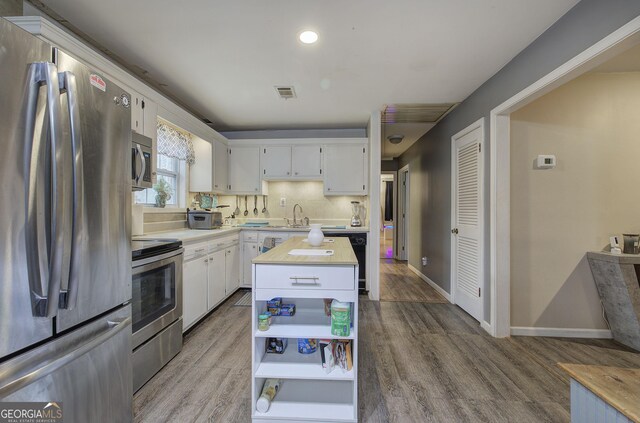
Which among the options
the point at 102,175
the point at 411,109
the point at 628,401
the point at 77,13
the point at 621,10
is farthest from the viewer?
the point at 411,109

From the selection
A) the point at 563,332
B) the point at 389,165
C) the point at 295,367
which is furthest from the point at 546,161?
the point at 389,165

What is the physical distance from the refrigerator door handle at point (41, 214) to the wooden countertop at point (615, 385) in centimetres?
215

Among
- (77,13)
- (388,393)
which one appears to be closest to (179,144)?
(77,13)

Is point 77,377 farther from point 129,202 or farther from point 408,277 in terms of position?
point 408,277

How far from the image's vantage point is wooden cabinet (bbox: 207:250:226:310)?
287 cm

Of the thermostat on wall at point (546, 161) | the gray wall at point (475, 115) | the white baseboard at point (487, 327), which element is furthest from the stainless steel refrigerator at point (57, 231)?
the thermostat on wall at point (546, 161)

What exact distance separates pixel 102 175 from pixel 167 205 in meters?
2.16

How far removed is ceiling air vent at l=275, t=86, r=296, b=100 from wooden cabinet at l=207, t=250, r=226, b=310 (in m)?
1.97

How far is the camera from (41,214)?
3.12 feet

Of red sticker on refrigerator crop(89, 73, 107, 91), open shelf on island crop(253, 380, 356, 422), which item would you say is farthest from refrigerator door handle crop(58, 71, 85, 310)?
open shelf on island crop(253, 380, 356, 422)

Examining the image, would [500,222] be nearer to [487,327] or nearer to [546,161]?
[546,161]

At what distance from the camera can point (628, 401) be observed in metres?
1.01

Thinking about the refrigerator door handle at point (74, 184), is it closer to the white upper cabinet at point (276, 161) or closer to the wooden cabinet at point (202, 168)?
the wooden cabinet at point (202, 168)

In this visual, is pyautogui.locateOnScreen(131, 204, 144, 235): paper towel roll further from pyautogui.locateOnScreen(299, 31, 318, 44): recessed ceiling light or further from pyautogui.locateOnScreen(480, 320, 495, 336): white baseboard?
pyautogui.locateOnScreen(480, 320, 495, 336): white baseboard
